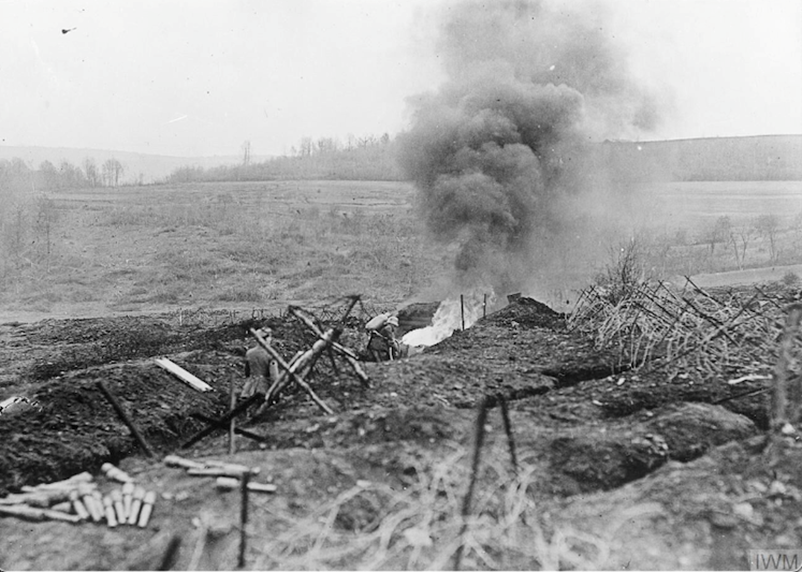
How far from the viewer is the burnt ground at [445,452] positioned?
4.43m

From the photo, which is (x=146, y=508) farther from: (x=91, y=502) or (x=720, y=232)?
(x=720, y=232)

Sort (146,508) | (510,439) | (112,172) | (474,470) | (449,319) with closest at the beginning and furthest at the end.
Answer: (146,508) < (474,470) < (510,439) < (449,319) < (112,172)

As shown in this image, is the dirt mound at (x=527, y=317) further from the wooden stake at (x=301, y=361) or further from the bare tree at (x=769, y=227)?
the bare tree at (x=769, y=227)

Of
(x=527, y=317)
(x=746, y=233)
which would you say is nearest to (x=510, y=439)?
(x=527, y=317)

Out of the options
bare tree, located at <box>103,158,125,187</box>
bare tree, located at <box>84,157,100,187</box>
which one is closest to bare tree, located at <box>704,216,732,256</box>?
bare tree, located at <box>103,158,125,187</box>

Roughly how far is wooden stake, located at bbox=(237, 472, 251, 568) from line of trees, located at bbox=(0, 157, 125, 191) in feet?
62.1

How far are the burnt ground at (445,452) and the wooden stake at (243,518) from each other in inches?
2.7

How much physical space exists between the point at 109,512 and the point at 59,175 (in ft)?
93.3


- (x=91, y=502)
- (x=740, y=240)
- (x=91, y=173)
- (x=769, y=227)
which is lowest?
(x=91, y=502)

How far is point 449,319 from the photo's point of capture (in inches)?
581

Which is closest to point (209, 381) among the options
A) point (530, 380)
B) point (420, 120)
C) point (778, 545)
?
point (530, 380)

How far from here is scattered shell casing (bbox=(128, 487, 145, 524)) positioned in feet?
15.3

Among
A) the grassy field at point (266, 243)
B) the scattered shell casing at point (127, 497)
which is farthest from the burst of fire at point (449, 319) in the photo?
the scattered shell casing at point (127, 497)

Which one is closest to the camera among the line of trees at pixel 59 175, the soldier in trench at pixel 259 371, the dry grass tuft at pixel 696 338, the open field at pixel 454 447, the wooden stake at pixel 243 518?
the wooden stake at pixel 243 518
